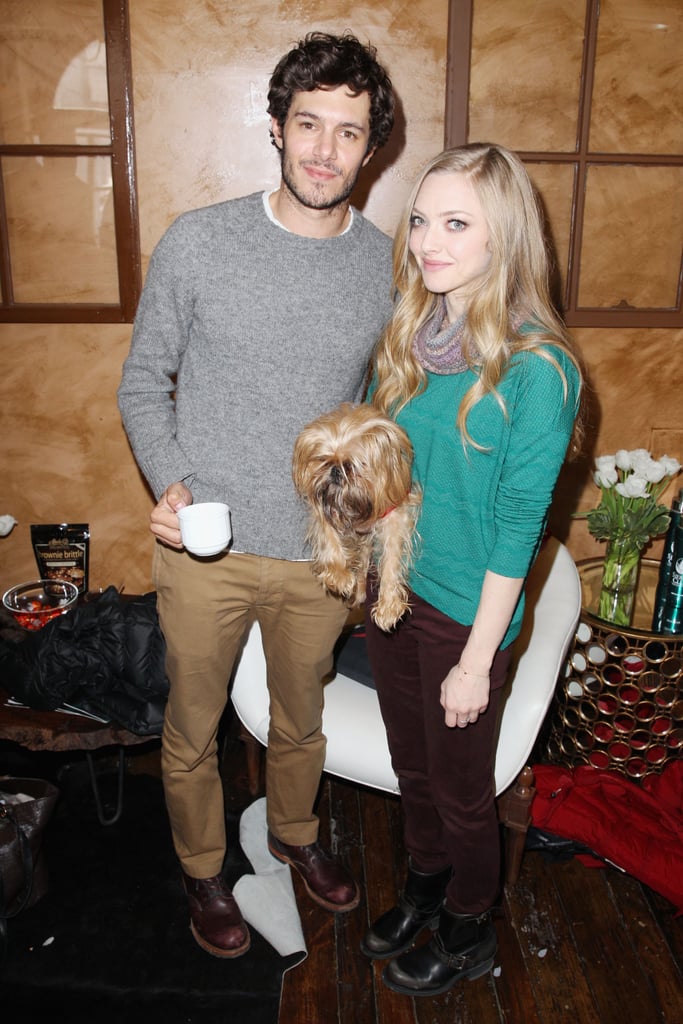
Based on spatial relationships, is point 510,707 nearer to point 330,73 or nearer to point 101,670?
point 101,670

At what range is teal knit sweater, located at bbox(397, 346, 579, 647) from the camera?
5.25ft

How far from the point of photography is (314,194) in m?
1.86

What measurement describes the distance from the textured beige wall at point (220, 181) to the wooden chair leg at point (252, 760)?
0.88 m

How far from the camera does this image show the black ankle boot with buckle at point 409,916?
2229 mm

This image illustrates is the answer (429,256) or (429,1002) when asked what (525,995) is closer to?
(429,1002)

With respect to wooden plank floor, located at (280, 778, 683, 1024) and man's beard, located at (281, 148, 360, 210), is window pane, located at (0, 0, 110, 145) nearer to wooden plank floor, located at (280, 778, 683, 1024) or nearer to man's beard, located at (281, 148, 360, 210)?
man's beard, located at (281, 148, 360, 210)

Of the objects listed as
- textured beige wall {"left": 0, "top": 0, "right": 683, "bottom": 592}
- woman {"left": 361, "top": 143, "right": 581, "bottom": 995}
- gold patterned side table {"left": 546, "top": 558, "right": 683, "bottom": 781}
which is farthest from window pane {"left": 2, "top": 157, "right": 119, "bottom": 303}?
gold patterned side table {"left": 546, "top": 558, "right": 683, "bottom": 781}

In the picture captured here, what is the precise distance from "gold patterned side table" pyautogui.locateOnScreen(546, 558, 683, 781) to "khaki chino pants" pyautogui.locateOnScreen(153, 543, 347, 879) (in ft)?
3.22

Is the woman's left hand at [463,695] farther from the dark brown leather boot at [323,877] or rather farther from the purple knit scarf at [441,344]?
the dark brown leather boot at [323,877]

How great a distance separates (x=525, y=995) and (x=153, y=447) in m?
1.75

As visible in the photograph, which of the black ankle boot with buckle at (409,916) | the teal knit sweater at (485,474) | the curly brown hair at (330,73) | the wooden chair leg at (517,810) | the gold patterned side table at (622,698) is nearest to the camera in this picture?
the teal knit sweater at (485,474)

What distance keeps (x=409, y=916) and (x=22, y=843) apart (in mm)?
1136

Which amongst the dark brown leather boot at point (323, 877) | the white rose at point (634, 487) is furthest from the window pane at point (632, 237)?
the dark brown leather boot at point (323, 877)

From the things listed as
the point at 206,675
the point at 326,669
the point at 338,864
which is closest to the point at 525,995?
the point at 338,864
